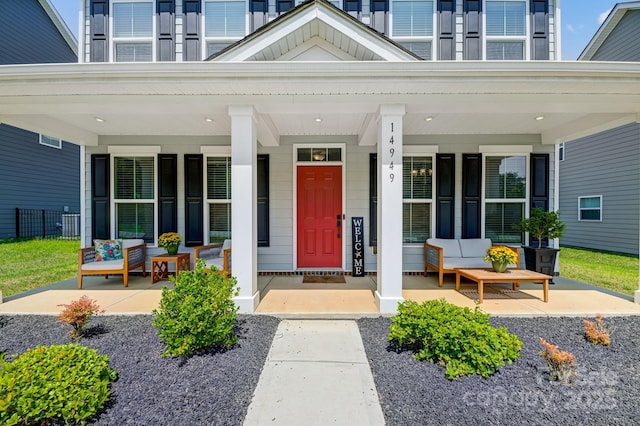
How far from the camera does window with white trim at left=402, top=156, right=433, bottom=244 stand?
5574 millimetres

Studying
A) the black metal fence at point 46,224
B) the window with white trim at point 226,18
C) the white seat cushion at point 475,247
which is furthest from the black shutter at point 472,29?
the black metal fence at point 46,224

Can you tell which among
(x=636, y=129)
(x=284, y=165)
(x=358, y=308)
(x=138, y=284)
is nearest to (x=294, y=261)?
(x=284, y=165)

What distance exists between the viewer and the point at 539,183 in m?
5.48

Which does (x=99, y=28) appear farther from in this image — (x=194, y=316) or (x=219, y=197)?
(x=194, y=316)

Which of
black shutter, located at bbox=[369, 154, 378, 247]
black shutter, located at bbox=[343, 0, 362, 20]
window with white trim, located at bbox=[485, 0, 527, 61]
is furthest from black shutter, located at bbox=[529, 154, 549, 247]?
black shutter, located at bbox=[343, 0, 362, 20]

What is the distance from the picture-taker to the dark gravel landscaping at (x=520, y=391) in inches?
71.7

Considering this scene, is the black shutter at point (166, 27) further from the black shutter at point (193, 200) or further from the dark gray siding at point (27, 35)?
the dark gray siding at point (27, 35)

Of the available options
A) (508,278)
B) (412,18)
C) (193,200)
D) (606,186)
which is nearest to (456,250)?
(508,278)

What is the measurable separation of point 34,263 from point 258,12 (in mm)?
7153

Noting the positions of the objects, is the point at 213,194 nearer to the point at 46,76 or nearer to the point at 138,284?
the point at 138,284

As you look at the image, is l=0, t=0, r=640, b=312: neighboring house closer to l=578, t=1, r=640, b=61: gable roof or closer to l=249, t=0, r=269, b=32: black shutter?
l=249, t=0, r=269, b=32: black shutter

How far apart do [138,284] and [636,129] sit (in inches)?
478

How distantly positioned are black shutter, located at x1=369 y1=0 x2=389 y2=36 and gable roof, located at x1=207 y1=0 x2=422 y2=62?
223 cm

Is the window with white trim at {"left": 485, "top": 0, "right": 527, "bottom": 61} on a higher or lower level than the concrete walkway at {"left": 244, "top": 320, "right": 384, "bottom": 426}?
higher
